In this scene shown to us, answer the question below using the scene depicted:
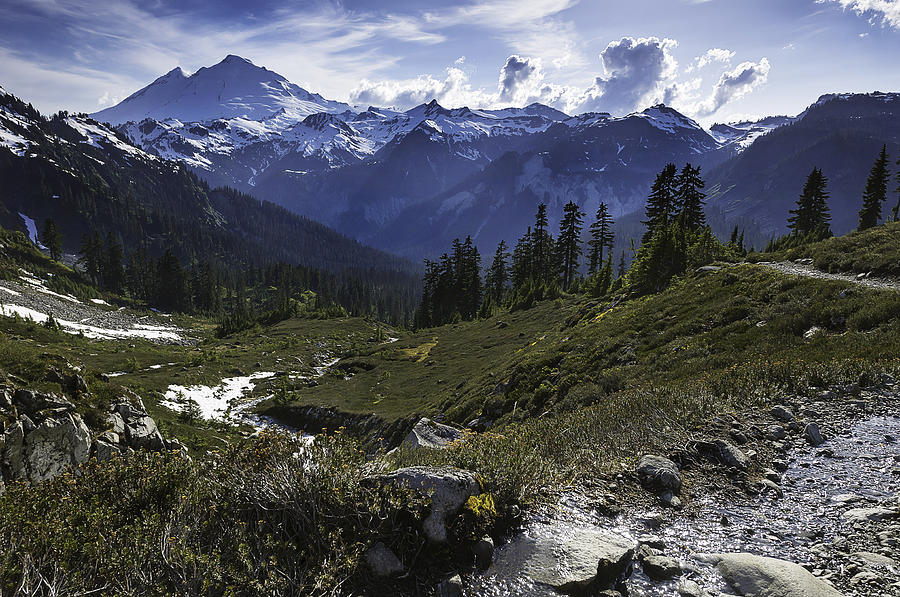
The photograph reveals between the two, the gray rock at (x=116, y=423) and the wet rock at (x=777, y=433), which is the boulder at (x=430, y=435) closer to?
the wet rock at (x=777, y=433)

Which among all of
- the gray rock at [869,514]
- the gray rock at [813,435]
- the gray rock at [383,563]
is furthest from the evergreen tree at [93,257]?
the gray rock at [869,514]

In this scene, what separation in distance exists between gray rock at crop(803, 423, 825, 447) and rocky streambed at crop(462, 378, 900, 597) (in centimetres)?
3

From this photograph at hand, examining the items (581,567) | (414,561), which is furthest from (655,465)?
(414,561)

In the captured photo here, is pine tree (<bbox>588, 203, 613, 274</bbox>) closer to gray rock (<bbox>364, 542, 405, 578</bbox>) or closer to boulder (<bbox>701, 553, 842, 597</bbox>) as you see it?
boulder (<bbox>701, 553, 842, 597</bbox>)

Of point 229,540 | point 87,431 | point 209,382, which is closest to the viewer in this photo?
point 229,540

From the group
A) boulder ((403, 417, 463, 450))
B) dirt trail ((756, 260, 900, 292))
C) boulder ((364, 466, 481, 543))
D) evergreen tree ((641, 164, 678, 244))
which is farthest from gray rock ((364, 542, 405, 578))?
evergreen tree ((641, 164, 678, 244))

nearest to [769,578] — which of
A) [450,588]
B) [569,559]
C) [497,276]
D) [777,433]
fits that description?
[569,559]

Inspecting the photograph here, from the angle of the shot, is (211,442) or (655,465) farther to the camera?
(211,442)

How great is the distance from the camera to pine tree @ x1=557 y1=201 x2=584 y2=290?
6756 centimetres

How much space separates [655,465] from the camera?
6645 millimetres

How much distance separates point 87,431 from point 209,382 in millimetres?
33136

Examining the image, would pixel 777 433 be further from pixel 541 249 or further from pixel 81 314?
pixel 81 314

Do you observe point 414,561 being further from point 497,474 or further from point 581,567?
point 581,567

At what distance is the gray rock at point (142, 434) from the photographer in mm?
12328
